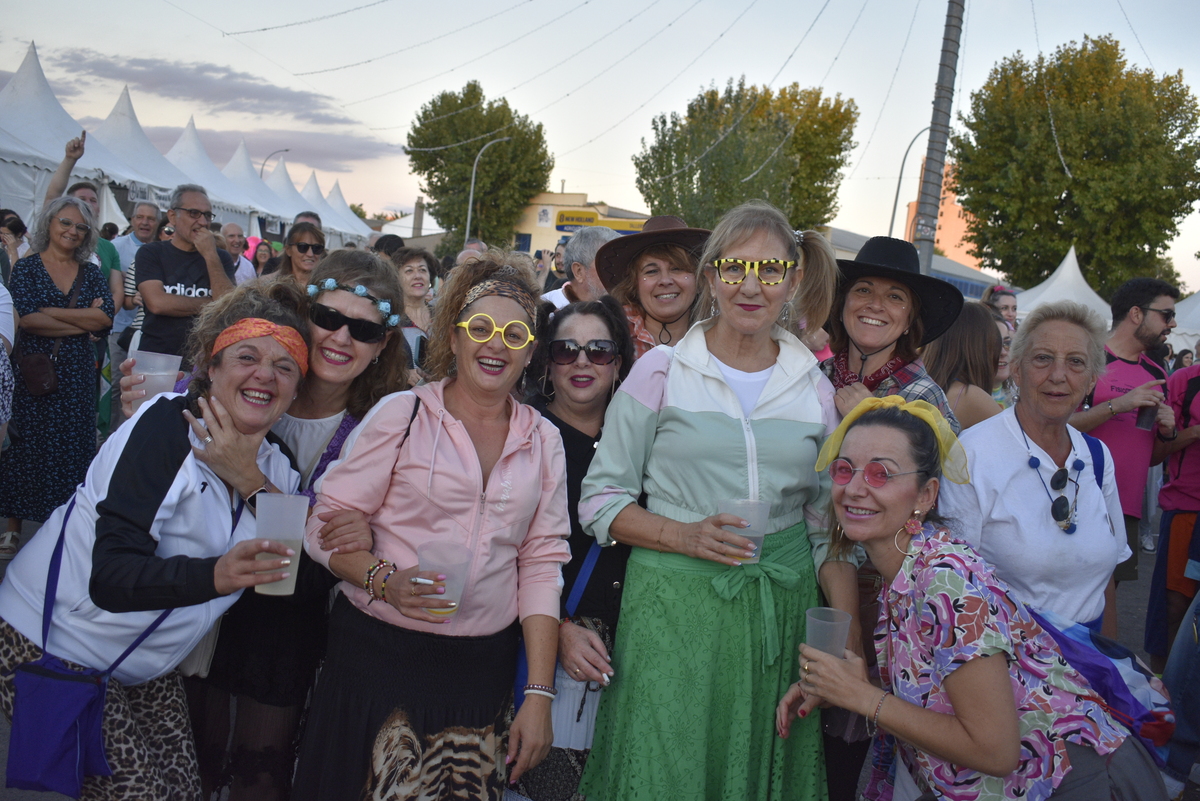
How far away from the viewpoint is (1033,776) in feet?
6.95

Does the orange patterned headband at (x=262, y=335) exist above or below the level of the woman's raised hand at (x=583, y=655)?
above

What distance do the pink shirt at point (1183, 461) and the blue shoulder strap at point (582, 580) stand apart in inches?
149

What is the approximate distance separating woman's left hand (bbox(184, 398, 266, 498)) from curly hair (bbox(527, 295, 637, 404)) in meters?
1.07

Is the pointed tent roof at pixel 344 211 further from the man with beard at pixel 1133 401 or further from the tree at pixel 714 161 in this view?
the man with beard at pixel 1133 401

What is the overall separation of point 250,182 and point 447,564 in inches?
1040

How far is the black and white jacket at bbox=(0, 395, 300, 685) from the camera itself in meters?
2.04

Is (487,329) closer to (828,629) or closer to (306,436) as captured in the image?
(306,436)

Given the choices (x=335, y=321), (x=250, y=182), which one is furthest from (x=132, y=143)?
(x=335, y=321)

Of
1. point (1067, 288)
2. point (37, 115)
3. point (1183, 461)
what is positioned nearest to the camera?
point (1183, 461)

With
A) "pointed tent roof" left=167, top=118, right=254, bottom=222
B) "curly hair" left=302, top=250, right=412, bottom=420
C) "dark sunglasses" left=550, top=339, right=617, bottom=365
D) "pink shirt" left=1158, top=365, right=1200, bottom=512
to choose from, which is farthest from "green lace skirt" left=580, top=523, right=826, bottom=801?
"pointed tent roof" left=167, top=118, right=254, bottom=222

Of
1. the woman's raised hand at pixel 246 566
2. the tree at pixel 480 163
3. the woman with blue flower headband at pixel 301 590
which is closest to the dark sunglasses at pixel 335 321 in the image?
the woman with blue flower headband at pixel 301 590

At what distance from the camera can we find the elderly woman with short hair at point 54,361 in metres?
5.03

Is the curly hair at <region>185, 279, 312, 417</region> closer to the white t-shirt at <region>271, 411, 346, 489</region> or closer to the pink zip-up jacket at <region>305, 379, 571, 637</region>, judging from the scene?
the white t-shirt at <region>271, 411, 346, 489</region>

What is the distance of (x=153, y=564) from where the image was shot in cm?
203
